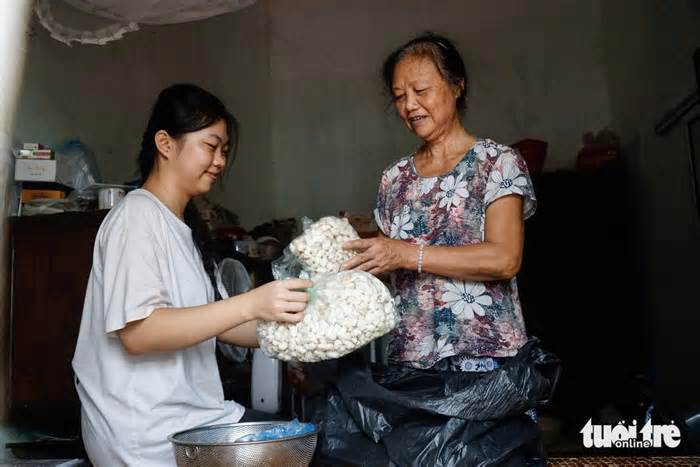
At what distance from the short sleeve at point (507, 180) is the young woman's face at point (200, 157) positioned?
27.0 inches

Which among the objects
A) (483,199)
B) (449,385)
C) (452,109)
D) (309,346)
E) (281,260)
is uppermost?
(452,109)

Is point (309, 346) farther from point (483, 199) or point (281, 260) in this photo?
point (483, 199)

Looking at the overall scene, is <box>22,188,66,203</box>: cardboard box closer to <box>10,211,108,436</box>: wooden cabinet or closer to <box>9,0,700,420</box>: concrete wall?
<box>10,211,108,436</box>: wooden cabinet

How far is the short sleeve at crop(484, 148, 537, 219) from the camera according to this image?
68.2 inches

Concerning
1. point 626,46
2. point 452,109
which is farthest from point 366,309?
point 626,46

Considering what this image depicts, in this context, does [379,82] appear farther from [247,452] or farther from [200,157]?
[247,452]

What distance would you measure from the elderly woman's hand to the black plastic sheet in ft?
0.74

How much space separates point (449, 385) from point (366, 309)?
0.34 m

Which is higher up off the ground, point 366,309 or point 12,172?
point 12,172

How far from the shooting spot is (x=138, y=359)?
1.59 m

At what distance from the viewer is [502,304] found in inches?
69.2

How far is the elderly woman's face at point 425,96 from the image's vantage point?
1.86 meters

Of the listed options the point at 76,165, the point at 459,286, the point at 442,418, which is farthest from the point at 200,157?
the point at 76,165

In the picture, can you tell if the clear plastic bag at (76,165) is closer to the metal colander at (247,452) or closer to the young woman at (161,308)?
the young woman at (161,308)
